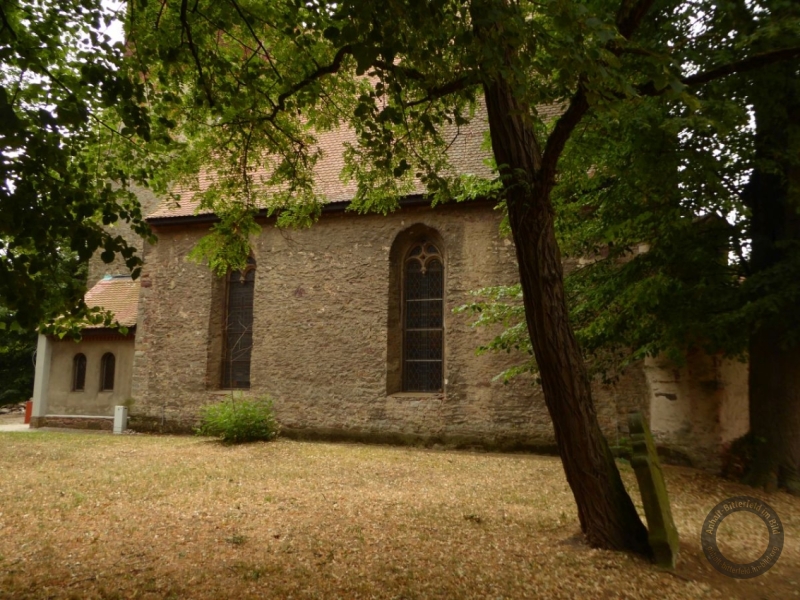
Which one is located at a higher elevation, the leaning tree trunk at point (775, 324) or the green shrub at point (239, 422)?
the leaning tree trunk at point (775, 324)

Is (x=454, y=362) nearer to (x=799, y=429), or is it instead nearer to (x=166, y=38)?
(x=799, y=429)

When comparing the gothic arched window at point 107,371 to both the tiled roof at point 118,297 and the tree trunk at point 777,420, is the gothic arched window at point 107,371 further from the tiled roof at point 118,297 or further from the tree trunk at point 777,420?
the tree trunk at point 777,420

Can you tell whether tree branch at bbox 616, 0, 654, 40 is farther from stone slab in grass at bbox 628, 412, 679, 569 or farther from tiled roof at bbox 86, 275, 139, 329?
tiled roof at bbox 86, 275, 139, 329

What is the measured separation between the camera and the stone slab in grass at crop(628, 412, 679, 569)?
4.52 meters

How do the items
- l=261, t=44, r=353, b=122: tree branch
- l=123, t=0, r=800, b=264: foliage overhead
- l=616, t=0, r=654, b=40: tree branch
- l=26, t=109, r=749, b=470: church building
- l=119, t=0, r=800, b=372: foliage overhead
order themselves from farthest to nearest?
l=26, t=109, r=749, b=470: church building
l=261, t=44, r=353, b=122: tree branch
l=616, t=0, r=654, b=40: tree branch
l=119, t=0, r=800, b=372: foliage overhead
l=123, t=0, r=800, b=264: foliage overhead

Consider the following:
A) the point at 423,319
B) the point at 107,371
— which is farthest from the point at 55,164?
the point at 107,371

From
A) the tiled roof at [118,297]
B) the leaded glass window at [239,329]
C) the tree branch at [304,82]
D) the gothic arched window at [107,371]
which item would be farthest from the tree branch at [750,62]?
the gothic arched window at [107,371]

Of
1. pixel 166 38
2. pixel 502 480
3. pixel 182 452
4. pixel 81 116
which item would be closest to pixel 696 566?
pixel 502 480

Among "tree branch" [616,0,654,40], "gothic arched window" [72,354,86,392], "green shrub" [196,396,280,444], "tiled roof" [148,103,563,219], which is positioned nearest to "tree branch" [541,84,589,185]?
"tree branch" [616,0,654,40]

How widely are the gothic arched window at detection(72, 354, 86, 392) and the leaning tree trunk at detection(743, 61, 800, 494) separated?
15405 mm

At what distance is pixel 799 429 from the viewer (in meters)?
8.05

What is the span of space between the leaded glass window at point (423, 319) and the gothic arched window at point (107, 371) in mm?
8171

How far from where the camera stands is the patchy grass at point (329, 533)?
166 inches

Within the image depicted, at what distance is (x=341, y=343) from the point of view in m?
13.0
